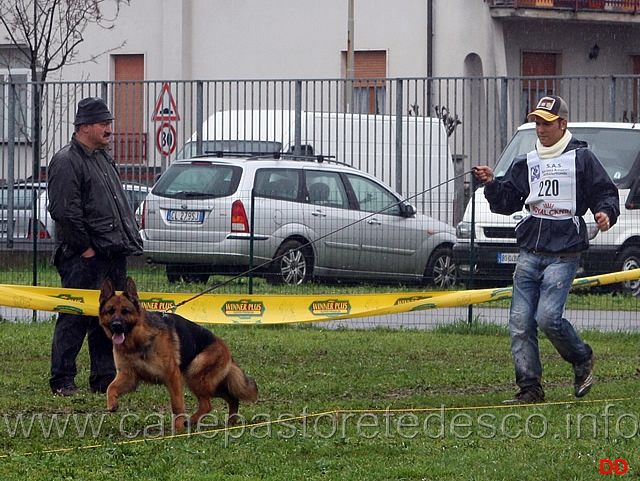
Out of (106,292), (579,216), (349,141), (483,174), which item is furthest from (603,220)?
(349,141)

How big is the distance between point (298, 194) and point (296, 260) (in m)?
1.43

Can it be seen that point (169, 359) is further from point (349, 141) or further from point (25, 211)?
point (349, 141)

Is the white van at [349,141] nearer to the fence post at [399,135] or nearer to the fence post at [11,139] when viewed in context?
the fence post at [399,135]

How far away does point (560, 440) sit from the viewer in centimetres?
627

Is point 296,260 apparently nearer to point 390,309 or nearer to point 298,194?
point 298,194

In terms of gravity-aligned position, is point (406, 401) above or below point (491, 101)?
below

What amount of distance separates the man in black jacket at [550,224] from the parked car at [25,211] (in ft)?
19.6

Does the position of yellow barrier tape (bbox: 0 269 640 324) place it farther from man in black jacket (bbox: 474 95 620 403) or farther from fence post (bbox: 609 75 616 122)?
fence post (bbox: 609 75 616 122)

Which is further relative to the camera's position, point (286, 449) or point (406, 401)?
point (406, 401)

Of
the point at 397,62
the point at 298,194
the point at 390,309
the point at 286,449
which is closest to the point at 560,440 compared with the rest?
the point at 286,449

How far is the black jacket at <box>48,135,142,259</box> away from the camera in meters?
7.98

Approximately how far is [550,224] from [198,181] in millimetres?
7515

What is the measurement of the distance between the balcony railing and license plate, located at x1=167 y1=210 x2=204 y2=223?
16.5 metres

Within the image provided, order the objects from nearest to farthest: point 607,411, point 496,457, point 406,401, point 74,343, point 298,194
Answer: point 496,457 < point 607,411 < point 406,401 < point 74,343 < point 298,194
